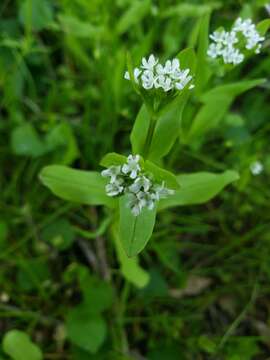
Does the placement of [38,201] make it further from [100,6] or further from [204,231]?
[100,6]

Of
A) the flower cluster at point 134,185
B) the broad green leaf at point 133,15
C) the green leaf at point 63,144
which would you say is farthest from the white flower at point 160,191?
the broad green leaf at point 133,15

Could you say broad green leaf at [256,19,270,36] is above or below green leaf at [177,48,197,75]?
above

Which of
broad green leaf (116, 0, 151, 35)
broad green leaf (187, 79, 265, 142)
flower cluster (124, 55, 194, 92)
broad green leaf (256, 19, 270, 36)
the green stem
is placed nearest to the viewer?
flower cluster (124, 55, 194, 92)

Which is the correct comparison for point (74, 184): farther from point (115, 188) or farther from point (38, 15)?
point (38, 15)

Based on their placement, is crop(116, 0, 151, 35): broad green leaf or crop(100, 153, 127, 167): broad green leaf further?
crop(116, 0, 151, 35): broad green leaf

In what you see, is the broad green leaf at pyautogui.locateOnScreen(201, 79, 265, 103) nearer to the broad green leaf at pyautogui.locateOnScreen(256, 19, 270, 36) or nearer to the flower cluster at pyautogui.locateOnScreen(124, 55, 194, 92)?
the broad green leaf at pyautogui.locateOnScreen(256, 19, 270, 36)

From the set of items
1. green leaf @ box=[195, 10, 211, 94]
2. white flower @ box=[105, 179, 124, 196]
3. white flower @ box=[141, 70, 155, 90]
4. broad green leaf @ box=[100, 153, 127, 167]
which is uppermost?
green leaf @ box=[195, 10, 211, 94]

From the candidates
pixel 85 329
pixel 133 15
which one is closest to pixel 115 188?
pixel 85 329

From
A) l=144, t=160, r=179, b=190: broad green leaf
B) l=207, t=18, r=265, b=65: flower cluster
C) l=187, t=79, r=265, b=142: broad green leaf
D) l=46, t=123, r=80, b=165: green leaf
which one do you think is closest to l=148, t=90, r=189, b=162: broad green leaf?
l=144, t=160, r=179, b=190: broad green leaf
